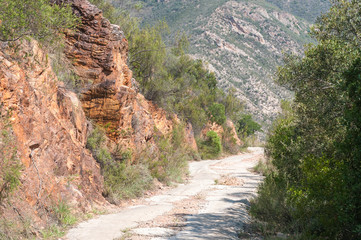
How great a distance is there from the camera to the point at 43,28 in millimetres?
10305

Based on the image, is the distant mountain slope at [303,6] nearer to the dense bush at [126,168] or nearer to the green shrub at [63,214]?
the dense bush at [126,168]

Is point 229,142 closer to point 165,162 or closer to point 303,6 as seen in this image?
point 165,162

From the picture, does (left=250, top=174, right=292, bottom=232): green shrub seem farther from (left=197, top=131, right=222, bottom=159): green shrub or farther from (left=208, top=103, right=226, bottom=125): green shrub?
(left=208, top=103, right=226, bottom=125): green shrub

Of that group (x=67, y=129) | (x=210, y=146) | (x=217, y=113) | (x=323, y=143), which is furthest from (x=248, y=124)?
(x=323, y=143)

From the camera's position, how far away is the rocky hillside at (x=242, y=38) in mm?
72438

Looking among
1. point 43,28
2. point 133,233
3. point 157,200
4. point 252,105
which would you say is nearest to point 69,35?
point 43,28

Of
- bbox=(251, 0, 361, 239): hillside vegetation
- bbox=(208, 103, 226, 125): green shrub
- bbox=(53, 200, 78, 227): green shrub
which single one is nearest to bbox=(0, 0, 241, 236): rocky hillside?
bbox=(53, 200, 78, 227): green shrub

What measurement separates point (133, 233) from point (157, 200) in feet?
18.5

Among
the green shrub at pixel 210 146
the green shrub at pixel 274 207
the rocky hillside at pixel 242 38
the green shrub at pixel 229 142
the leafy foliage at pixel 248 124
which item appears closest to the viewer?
the green shrub at pixel 274 207

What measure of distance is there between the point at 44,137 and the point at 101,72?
559 centimetres

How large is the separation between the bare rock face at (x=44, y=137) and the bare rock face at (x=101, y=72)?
1655 mm

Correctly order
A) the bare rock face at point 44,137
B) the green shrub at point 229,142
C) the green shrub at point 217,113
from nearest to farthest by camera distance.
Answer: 1. the bare rock face at point 44,137
2. the green shrub at point 217,113
3. the green shrub at point 229,142

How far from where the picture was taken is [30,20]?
992 centimetres

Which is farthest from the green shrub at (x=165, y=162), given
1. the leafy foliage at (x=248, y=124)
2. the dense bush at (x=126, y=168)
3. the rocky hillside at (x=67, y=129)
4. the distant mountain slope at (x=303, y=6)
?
the distant mountain slope at (x=303, y=6)
